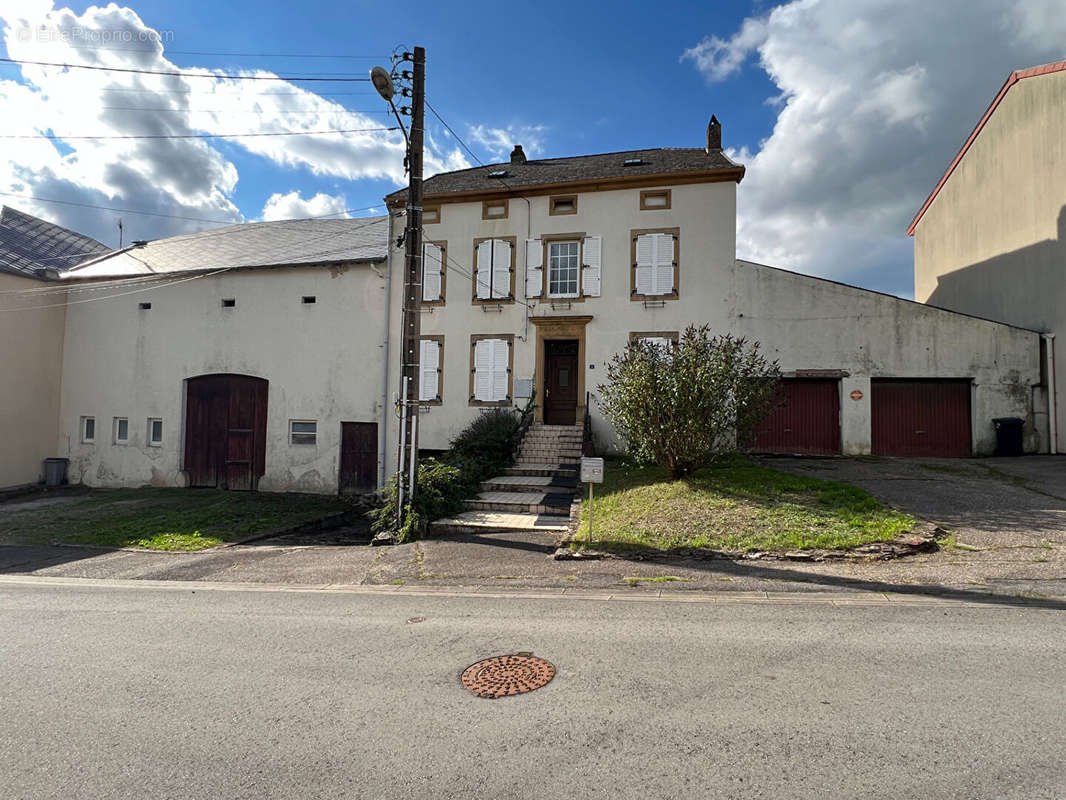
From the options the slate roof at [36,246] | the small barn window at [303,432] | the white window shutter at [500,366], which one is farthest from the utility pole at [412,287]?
the slate roof at [36,246]

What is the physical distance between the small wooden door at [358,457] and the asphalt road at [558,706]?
1031cm

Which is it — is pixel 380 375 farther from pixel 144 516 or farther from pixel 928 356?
pixel 928 356

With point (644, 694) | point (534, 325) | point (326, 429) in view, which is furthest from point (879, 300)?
point (326, 429)

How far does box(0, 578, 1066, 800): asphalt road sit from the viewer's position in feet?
8.82

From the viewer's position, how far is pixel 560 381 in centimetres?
1573

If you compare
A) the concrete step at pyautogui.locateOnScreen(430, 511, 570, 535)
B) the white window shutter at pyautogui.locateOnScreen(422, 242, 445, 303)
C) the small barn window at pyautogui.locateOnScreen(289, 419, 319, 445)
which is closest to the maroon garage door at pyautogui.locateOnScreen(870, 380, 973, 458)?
the concrete step at pyautogui.locateOnScreen(430, 511, 570, 535)

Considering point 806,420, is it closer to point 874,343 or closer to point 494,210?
point 874,343

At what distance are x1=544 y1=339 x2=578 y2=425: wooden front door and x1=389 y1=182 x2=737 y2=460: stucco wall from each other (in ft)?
1.46

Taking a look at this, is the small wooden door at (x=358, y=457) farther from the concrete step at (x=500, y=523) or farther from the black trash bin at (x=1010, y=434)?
the black trash bin at (x=1010, y=434)

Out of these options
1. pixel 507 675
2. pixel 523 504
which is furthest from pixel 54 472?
pixel 507 675

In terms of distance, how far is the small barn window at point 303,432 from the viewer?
53.0ft

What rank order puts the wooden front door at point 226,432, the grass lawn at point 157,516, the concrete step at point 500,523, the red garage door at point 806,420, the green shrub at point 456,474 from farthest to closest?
the wooden front door at point 226,432 < the red garage door at point 806,420 < the grass lawn at point 157,516 < the green shrub at point 456,474 < the concrete step at point 500,523

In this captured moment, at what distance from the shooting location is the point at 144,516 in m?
12.1

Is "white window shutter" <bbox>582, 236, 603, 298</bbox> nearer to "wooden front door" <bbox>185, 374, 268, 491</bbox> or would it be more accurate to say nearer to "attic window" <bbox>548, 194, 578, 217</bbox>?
"attic window" <bbox>548, 194, 578, 217</bbox>
